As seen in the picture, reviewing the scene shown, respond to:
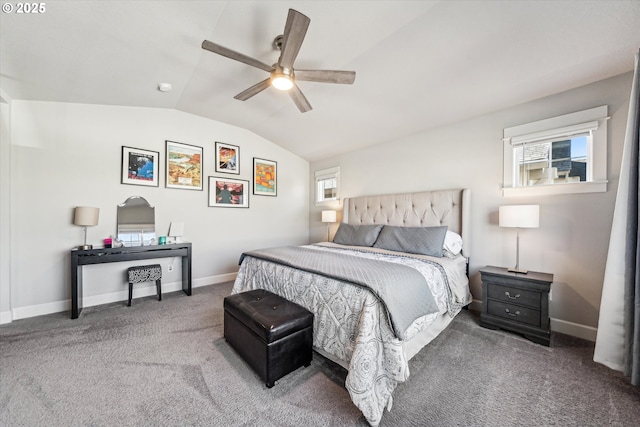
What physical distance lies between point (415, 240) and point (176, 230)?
3614 millimetres

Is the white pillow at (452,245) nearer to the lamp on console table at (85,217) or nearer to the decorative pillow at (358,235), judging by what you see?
the decorative pillow at (358,235)

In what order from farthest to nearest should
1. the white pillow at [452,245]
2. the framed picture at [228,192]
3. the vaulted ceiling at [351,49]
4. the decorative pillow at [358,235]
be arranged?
the framed picture at [228,192] → the decorative pillow at [358,235] → the white pillow at [452,245] → the vaulted ceiling at [351,49]

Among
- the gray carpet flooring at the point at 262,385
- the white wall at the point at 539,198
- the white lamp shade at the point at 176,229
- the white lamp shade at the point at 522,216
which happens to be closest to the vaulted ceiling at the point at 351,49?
the white wall at the point at 539,198

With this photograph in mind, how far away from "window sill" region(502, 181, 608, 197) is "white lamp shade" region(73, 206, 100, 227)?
5.19m

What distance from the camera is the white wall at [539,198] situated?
2.35 metres

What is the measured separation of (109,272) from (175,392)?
2713mm

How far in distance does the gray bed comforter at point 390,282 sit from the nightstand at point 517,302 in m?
1.02

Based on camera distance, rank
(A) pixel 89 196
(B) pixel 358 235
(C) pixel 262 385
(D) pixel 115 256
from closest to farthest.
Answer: (C) pixel 262 385 < (D) pixel 115 256 < (A) pixel 89 196 < (B) pixel 358 235

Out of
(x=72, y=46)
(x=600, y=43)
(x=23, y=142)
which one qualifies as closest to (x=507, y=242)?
(x=600, y=43)

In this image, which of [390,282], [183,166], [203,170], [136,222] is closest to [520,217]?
[390,282]

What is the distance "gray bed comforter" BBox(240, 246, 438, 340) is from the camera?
1652 millimetres

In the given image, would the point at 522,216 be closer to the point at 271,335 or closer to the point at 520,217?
the point at 520,217

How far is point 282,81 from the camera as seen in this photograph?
2.21m

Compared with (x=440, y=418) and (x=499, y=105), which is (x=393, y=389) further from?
(x=499, y=105)
